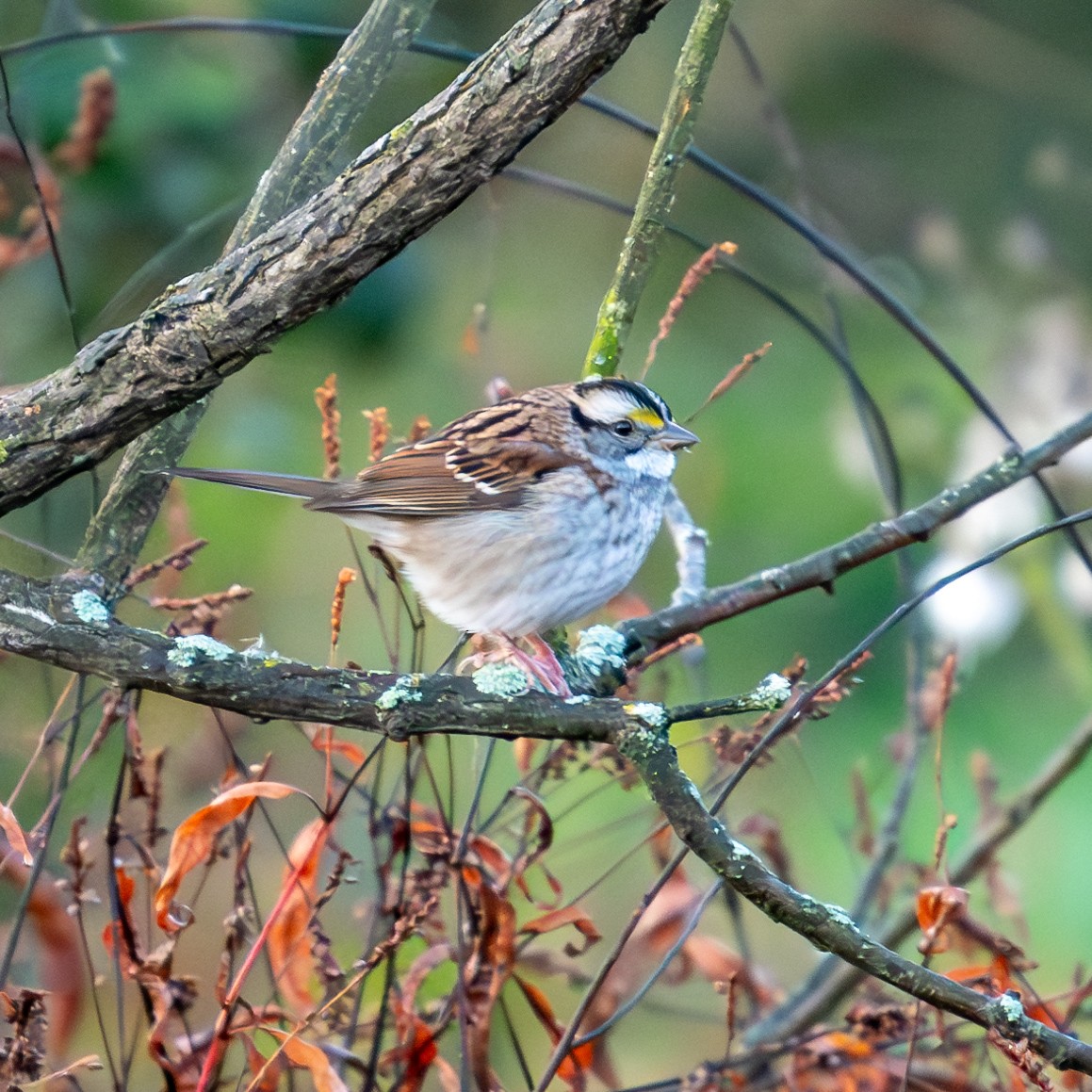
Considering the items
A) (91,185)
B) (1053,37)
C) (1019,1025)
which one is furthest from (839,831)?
(1053,37)

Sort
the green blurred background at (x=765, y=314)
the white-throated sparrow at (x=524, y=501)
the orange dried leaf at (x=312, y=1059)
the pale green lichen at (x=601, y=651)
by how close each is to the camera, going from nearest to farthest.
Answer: the orange dried leaf at (x=312, y=1059), the pale green lichen at (x=601, y=651), the white-throated sparrow at (x=524, y=501), the green blurred background at (x=765, y=314)

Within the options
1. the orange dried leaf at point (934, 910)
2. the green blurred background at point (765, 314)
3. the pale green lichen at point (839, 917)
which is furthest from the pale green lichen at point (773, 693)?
the green blurred background at point (765, 314)

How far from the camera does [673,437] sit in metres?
2.75

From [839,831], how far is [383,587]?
6.79 ft

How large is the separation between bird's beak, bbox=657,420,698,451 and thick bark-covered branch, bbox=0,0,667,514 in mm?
1284

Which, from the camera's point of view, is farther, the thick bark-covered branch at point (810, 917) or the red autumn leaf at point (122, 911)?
the red autumn leaf at point (122, 911)

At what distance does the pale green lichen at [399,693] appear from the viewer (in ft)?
5.03

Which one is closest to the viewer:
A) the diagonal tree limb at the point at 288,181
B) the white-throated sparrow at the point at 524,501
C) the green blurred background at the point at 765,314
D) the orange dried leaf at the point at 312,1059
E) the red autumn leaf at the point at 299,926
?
the orange dried leaf at the point at 312,1059

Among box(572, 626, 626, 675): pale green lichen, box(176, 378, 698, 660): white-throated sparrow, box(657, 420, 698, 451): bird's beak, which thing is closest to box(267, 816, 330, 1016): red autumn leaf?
box(572, 626, 626, 675): pale green lichen

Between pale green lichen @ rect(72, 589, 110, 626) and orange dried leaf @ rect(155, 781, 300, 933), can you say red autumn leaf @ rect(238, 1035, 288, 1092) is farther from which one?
pale green lichen @ rect(72, 589, 110, 626)

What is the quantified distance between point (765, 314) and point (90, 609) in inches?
141

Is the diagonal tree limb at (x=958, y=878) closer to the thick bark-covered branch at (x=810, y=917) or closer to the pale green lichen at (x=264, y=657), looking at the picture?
the thick bark-covered branch at (x=810, y=917)

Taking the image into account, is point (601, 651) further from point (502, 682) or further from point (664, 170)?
point (664, 170)

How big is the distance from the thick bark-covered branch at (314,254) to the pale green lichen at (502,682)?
48 centimetres
